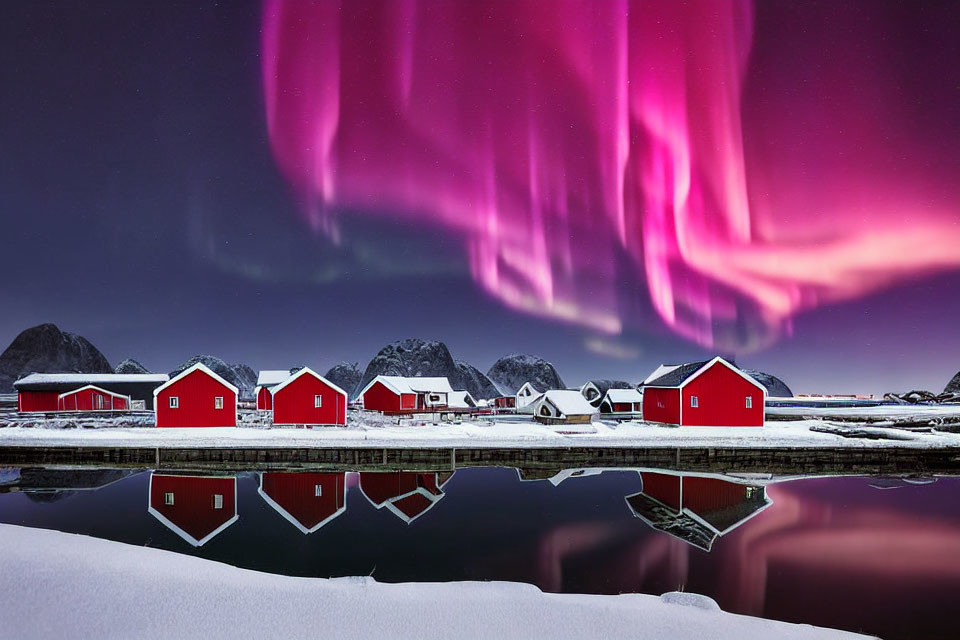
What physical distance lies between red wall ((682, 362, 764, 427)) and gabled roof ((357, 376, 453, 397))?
3560cm

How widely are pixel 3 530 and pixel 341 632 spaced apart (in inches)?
577

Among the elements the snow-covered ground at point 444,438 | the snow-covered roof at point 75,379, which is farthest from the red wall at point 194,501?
the snow-covered roof at point 75,379

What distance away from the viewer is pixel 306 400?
46.3 m

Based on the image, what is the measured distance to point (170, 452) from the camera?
33844mm

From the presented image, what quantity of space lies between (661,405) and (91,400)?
72.2 meters

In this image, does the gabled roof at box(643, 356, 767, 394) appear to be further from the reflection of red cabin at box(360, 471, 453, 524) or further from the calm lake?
the reflection of red cabin at box(360, 471, 453, 524)

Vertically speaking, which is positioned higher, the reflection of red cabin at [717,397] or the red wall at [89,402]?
the reflection of red cabin at [717,397]

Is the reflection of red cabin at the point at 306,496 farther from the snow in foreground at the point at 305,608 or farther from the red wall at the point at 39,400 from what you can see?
the red wall at the point at 39,400

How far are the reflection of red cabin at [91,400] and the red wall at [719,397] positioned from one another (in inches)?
2903

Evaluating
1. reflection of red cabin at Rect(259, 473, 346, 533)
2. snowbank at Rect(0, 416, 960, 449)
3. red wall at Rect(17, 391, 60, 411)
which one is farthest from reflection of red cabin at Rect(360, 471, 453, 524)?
red wall at Rect(17, 391, 60, 411)

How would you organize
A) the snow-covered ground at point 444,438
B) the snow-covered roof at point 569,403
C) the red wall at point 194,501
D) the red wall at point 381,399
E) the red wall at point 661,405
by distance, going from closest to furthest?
the red wall at point 194,501
the snow-covered ground at point 444,438
the red wall at point 661,405
the snow-covered roof at point 569,403
the red wall at point 381,399

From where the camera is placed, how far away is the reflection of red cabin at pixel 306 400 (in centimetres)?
4600

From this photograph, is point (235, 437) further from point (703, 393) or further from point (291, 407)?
point (703, 393)

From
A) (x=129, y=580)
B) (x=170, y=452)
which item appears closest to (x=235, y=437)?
(x=170, y=452)
